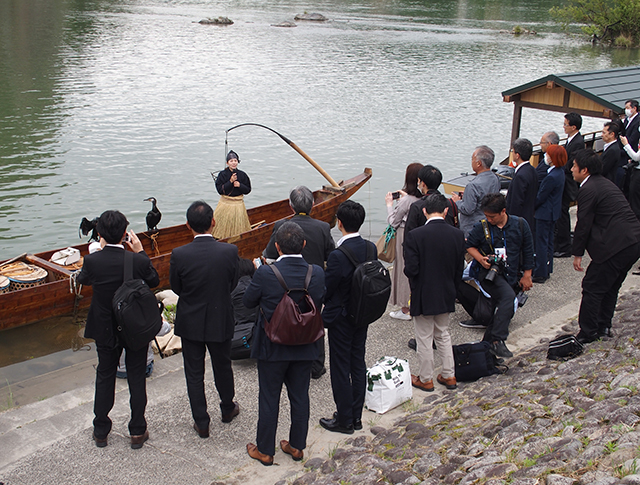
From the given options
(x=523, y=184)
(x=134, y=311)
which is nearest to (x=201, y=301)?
(x=134, y=311)

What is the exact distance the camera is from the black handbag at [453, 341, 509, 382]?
5.72m

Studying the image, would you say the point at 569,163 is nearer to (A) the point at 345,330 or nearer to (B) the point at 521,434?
(A) the point at 345,330

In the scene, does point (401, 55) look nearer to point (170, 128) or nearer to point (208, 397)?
point (170, 128)

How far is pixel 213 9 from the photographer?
228 ft

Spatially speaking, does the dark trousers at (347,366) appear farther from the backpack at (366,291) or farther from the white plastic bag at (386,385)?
the white plastic bag at (386,385)

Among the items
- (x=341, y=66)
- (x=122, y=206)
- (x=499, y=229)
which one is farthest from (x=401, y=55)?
(x=499, y=229)

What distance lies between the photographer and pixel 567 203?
30.1ft

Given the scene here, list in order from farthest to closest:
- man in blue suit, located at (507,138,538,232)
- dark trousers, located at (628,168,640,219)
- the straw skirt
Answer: the straw skirt, dark trousers, located at (628,168,640,219), man in blue suit, located at (507,138,538,232)

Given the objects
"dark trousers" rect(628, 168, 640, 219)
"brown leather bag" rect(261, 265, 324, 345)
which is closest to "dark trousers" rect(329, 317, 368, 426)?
"brown leather bag" rect(261, 265, 324, 345)

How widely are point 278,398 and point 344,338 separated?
0.70 meters

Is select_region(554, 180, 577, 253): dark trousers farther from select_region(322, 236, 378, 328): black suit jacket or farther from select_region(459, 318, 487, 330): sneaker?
select_region(322, 236, 378, 328): black suit jacket

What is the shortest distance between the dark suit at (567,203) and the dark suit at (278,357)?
19.3 feet

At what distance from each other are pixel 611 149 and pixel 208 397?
21.2 feet

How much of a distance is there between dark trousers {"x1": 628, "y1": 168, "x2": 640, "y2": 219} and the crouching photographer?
367 cm
